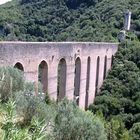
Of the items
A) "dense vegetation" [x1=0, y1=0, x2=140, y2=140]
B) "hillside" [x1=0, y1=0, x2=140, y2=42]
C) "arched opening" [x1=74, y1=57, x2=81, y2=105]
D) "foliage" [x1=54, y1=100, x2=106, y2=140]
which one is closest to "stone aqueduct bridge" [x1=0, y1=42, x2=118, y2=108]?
"arched opening" [x1=74, y1=57, x2=81, y2=105]

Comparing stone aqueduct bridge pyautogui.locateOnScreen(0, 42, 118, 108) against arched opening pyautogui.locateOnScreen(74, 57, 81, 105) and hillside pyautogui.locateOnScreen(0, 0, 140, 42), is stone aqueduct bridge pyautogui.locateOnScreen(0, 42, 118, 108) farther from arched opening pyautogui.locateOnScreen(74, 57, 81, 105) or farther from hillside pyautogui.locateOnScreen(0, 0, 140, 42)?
hillside pyautogui.locateOnScreen(0, 0, 140, 42)

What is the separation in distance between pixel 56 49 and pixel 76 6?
127 ft

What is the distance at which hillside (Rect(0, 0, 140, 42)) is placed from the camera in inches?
1705

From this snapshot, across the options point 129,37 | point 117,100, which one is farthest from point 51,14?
point 117,100

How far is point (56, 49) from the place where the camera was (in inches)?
755

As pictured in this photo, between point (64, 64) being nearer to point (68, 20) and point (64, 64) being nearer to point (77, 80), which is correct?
point (77, 80)

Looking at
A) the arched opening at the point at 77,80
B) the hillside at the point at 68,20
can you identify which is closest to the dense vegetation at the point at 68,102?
the hillside at the point at 68,20

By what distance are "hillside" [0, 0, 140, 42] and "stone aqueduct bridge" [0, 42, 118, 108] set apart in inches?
449

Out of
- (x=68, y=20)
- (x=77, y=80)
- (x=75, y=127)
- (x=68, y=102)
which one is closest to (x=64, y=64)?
(x=77, y=80)

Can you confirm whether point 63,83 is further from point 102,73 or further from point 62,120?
point 62,120

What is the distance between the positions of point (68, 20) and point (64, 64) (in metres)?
33.0

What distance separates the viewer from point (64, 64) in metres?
21.0

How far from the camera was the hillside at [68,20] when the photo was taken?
43312mm

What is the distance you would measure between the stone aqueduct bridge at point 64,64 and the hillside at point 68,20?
1140 centimetres
